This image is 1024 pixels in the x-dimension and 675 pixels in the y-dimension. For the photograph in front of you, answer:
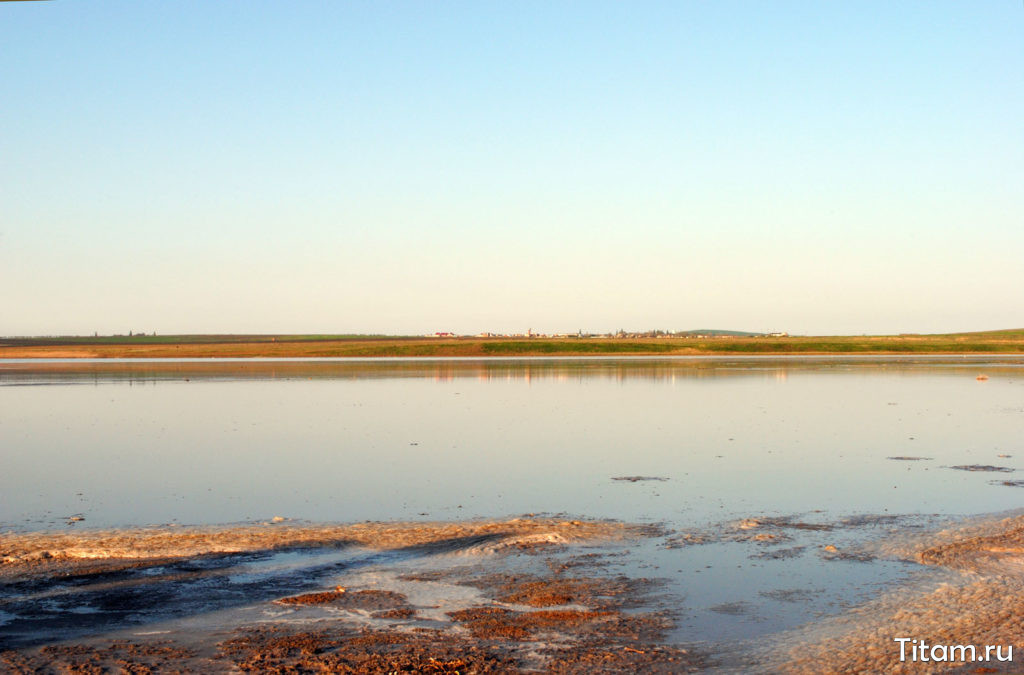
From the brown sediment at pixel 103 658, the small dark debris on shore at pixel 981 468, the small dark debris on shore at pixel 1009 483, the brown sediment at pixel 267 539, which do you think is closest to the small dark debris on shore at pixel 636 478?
the brown sediment at pixel 267 539

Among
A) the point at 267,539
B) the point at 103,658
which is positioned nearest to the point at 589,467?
the point at 267,539

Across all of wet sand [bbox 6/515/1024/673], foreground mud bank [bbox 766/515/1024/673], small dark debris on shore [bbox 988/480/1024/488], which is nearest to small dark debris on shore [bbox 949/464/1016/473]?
small dark debris on shore [bbox 988/480/1024/488]

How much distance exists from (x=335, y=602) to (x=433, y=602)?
955mm

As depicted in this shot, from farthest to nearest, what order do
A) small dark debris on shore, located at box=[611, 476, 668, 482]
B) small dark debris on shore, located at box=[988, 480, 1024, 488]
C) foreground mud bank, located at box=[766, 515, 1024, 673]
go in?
small dark debris on shore, located at box=[611, 476, 668, 482]
small dark debris on shore, located at box=[988, 480, 1024, 488]
foreground mud bank, located at box=[766, 515, 1024, 673]

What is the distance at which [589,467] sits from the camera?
17.1 metres

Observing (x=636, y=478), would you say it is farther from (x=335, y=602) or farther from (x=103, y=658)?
(x=103, y=658)

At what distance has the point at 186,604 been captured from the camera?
28.8 feet

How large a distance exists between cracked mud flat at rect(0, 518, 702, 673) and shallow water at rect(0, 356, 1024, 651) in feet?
2.51

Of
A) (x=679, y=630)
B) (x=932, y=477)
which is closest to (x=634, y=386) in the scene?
(x=932, y=477)

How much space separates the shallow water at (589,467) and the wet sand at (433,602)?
484 millimetres

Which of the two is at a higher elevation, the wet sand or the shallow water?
the shallow water

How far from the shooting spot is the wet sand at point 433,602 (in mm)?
7309

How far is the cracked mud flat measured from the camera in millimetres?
7309

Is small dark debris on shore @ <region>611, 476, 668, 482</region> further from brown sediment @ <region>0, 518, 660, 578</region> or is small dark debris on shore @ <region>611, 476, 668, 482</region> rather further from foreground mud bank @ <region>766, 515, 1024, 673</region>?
foreground mud bank @ <region>766, 515, 1024, 673</region>
